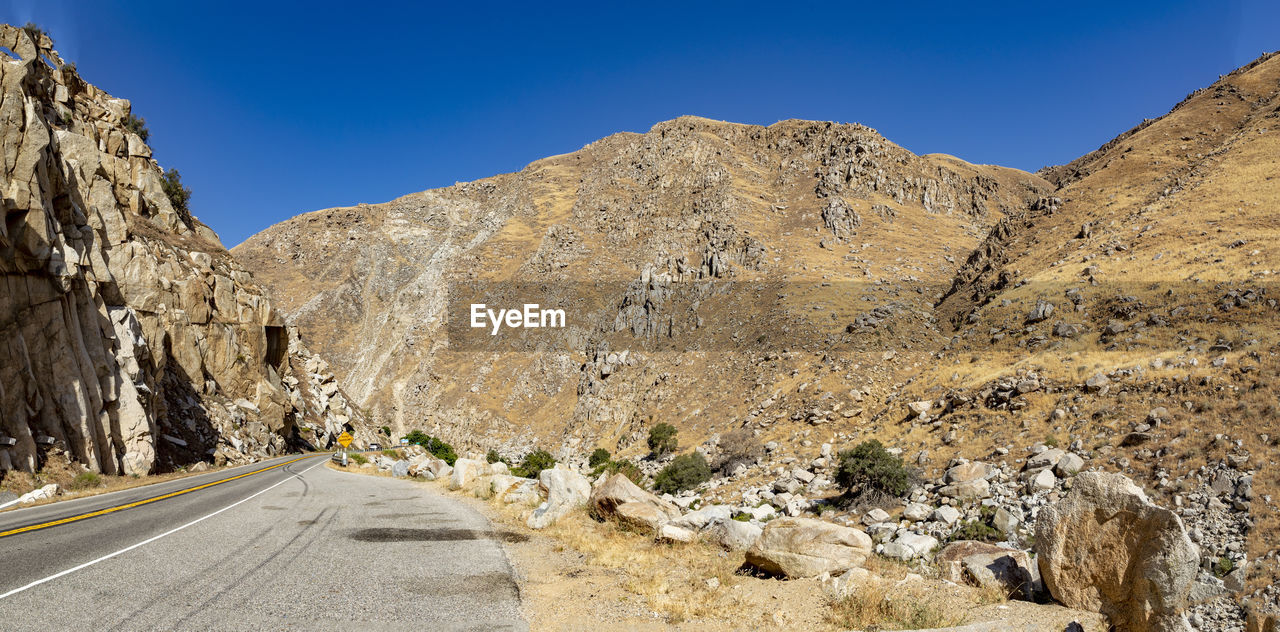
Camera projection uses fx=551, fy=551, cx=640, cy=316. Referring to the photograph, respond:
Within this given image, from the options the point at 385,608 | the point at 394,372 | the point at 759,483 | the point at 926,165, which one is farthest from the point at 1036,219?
the point at 394,372

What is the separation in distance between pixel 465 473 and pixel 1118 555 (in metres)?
19.8

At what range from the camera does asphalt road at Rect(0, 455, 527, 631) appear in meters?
6.12

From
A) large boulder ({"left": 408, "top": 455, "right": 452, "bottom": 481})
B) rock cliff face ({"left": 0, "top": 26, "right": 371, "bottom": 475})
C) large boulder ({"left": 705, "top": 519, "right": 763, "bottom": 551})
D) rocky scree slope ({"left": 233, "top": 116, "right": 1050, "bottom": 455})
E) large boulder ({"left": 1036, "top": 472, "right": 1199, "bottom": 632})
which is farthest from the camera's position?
rocky scree slope ({"left": 233, "top": 116, "right": 1050, "bottom": 455})

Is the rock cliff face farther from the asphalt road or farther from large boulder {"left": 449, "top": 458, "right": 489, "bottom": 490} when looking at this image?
large boulder {"left": 449, "top": 458, "right": 489, "bottom": 490}

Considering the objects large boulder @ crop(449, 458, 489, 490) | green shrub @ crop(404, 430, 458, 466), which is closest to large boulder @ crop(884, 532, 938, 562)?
large boulder @ crop(449, 458, 489, 490)

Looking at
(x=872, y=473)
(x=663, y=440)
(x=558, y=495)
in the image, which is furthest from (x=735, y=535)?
(x=663, y=440)

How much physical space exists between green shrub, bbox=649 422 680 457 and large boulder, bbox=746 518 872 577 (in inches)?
1305

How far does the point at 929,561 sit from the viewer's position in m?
10.1

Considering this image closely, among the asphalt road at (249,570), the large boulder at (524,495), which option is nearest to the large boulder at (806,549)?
the asphalt road at (249,570)

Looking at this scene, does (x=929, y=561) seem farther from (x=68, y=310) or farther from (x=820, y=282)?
(x=820, y=282)

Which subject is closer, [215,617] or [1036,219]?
[215,617]

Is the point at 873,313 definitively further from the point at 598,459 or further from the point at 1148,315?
the point at 598,459

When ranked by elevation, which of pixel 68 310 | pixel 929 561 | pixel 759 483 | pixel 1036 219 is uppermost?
pixel 1036 219

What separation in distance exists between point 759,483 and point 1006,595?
20.4 meters
